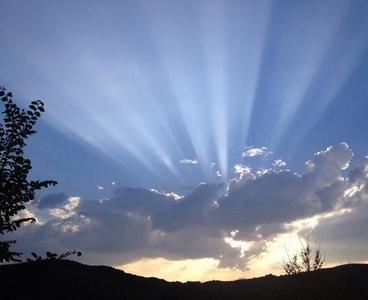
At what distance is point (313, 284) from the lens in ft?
51.2

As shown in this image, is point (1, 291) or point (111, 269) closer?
point (1, 291)

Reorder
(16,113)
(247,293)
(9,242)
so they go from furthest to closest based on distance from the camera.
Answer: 1. (247,293)
2. (16,113)
3. (9,242)

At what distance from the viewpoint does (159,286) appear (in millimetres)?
17125

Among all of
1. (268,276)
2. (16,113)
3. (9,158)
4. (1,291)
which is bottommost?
(1,291)

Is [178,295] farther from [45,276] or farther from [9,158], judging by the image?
[9,158]

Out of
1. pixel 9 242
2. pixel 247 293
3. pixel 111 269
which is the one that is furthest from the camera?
pixel 111 269

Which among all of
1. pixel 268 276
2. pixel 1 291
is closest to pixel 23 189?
pixel 1 291

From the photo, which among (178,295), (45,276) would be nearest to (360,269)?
(178,295)

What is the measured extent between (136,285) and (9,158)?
6.91m

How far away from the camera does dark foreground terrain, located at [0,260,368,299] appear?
602 inches

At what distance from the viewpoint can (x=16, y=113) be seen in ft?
47.1

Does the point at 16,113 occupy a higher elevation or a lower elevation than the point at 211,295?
higher

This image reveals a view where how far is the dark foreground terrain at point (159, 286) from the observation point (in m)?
15.3

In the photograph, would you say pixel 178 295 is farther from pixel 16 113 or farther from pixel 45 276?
pixel 16 113
